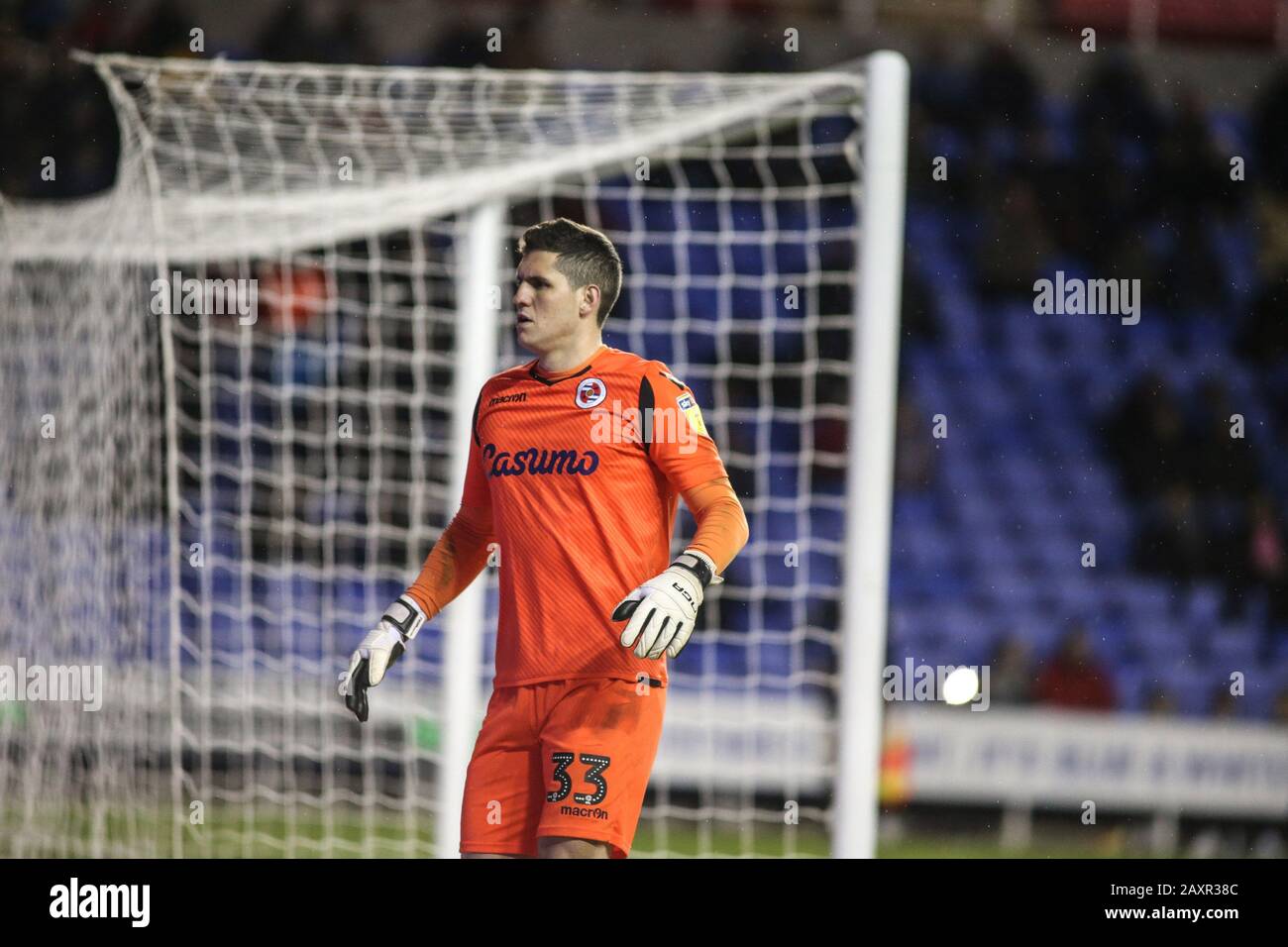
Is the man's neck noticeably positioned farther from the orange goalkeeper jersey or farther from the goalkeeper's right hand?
the goalkeeper's right hand

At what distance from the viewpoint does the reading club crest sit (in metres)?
2.95

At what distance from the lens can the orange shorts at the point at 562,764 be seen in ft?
9.13

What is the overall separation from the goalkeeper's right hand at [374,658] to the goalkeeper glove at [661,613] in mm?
554

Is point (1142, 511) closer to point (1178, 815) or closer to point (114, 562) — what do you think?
point (1178, 815)

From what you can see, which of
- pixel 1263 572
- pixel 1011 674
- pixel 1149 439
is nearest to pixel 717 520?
pixel 1011 674

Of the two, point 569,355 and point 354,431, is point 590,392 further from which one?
point 354,431

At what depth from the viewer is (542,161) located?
439 centimetres

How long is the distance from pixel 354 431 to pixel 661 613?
200 inches

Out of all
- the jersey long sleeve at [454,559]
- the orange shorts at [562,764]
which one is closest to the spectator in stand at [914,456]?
the jersey long sleeve at [454,559]

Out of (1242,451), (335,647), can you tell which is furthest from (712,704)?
(1242,451)

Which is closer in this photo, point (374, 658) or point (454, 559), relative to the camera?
point (374, 658)

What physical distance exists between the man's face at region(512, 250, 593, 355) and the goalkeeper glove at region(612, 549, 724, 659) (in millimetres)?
566

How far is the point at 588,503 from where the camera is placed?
9.59 feet
